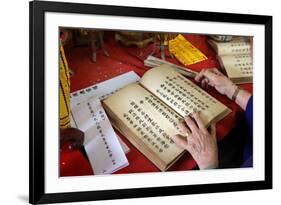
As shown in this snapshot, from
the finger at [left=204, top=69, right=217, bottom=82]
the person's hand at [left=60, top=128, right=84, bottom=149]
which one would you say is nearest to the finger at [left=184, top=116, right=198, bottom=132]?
the finger at [left=204, top=69, right=217, bottom=82]

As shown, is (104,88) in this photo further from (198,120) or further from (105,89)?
(198,120)

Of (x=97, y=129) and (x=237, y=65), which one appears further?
(x=237, y=65)

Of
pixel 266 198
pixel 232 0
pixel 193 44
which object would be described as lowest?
pixel 266 198

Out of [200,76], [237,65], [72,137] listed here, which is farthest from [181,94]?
[72,137]

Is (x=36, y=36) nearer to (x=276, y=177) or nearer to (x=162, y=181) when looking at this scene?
(x=162, y=181)

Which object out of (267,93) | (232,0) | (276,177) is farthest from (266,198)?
(232,0)

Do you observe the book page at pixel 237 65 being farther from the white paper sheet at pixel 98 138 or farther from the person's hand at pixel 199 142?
the white paper sheet at pixel 98 138

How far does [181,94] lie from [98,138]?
Result: 9.1 inches

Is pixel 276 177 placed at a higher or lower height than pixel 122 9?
lower

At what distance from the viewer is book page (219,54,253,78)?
1.12 meters

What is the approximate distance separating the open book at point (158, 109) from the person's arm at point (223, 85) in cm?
3

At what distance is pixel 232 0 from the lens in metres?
1.14

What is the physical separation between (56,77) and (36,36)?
94 millimetres

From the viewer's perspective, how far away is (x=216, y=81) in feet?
3.63
